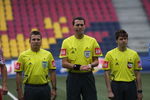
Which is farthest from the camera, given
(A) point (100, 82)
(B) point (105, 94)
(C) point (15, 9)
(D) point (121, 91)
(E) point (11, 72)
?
(C) point (15, 9)

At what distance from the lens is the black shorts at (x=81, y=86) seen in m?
6.81

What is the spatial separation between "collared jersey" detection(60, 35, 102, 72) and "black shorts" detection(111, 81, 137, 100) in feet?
2.43

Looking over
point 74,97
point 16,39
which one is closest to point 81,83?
point 74,97

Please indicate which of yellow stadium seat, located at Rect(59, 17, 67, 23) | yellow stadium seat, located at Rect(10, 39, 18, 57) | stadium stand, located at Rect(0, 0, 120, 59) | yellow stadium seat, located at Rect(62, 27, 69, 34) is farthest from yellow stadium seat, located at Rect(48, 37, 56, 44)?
yellow stadium seat, located at Rect(10, 39, 18, 57)

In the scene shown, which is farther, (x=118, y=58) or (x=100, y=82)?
(x=100, y=82)

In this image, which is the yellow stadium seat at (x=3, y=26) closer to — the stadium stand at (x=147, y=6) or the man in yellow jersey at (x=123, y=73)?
the stadium stand at (x=147, y=6)

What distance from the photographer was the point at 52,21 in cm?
2392

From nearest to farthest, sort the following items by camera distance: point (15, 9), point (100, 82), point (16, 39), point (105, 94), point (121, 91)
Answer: point (121, 91)
point (105, 94)
point (100, 82)
point (16, 39)
point (15, 9)

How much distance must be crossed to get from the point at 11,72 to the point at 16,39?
185 inches

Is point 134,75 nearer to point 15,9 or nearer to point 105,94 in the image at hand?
point 105,94

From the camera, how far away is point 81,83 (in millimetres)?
6820

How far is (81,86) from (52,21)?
17367 mm

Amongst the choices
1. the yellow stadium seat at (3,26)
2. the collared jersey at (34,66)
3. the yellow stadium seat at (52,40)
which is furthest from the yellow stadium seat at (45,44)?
the collared jersey at (34,66)

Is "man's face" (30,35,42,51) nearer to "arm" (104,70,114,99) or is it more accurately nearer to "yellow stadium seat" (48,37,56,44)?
"arm" (104,70,114,99)
